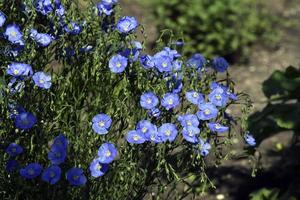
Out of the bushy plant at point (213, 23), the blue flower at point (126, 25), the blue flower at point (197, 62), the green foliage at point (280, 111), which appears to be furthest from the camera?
the bushy plant at point (213, 23)

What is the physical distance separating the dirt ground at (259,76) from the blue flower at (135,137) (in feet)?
4.36

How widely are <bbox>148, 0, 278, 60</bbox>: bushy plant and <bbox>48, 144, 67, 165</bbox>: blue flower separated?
334 centimetres

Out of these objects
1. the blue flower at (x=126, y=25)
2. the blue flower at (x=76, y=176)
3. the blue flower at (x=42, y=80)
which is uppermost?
the blue flower at (x=126, y=25)

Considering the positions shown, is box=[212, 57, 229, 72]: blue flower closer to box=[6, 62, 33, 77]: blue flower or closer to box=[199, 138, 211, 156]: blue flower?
box=[199, 138, 211, 156]: blue flower

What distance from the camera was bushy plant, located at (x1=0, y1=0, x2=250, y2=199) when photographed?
2.58m

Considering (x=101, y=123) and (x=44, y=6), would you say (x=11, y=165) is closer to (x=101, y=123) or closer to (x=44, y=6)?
(x=101, y=123)

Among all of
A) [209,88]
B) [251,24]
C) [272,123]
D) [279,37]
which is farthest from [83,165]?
[279,37]

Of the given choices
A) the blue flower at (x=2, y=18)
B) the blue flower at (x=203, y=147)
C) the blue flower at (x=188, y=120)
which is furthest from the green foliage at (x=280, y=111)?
the blue flower at (x=2, y=18)

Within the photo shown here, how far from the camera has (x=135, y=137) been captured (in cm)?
255

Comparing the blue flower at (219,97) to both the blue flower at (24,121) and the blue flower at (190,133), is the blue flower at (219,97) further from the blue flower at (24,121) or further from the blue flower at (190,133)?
the blue flower at (24,121)

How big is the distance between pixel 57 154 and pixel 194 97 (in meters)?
0.58

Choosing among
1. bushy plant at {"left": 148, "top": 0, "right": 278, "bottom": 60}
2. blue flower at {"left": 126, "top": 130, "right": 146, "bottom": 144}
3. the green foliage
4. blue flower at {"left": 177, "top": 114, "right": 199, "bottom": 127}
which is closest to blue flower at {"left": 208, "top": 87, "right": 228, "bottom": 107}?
blue flower at {"left": 177, "top": 114, "right": 199, "bottom": 127}

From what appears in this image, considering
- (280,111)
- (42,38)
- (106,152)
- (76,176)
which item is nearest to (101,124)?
(106,152)

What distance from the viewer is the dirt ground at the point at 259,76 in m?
4.44
